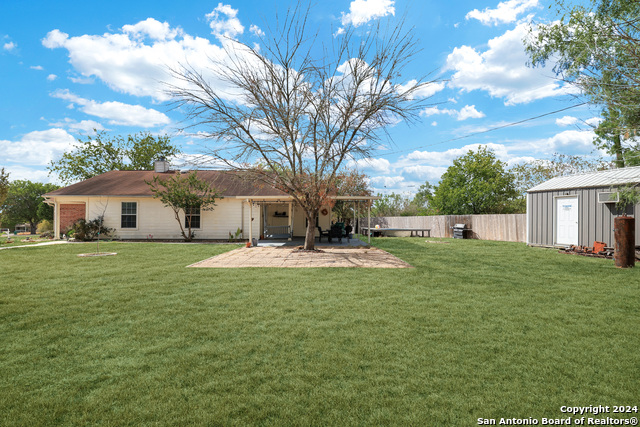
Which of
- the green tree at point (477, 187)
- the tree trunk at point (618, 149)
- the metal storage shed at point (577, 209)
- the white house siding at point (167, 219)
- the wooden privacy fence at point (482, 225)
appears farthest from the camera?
the green tree at point (477, 187)

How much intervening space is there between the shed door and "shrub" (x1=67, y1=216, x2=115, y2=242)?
2003 cm

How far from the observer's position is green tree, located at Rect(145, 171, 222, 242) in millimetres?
16562

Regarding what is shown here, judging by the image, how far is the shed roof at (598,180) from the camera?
36.9 feet

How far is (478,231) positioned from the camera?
20578 mm

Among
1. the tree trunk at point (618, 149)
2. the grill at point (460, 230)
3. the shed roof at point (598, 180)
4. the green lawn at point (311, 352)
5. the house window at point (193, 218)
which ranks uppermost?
the tree trunk at point (618, 149)

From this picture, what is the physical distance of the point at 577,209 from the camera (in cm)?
1266

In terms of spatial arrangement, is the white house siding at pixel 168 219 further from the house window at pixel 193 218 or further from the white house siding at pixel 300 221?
the white house siding at pixel 300 221

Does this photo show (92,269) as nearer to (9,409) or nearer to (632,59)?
(9,409)

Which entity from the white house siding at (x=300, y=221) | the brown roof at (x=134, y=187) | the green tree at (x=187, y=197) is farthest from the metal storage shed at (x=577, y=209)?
the green tree at (x=187, y=197)

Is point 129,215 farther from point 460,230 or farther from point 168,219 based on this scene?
point 460,230

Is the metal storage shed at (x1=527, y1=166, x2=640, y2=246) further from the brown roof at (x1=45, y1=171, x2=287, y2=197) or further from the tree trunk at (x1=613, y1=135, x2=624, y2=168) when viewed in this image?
the brown roof at (x1=45, y1=171, x2=287, y2=197)

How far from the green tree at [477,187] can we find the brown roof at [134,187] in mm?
19144

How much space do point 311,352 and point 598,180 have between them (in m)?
13.5

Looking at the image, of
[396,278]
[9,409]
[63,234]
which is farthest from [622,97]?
[63,234]
